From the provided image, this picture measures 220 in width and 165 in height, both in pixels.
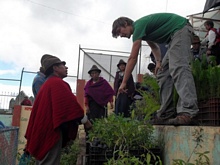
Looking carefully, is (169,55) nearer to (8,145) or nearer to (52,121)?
(52,121)

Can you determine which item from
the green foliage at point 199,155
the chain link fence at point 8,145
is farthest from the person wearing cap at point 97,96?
the green foliage at point 199,155

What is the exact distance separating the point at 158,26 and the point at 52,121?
65.9 inches

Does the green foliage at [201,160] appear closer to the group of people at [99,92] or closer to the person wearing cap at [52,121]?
the person wearing cap at [52,121]

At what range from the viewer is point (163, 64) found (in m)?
3.65

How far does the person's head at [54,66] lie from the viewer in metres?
3.65

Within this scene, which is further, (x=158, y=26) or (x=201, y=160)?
(x=158, y=26)

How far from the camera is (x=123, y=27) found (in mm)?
3580

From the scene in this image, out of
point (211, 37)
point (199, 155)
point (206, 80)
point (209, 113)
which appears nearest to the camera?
point (199, 155)

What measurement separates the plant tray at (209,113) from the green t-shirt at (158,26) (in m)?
0.94

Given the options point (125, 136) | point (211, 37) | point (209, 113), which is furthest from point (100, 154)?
point (211, 37)

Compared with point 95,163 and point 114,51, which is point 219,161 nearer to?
point 95,163

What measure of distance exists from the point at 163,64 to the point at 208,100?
843 mm

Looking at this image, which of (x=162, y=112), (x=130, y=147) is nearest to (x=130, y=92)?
(x=162, y=112)

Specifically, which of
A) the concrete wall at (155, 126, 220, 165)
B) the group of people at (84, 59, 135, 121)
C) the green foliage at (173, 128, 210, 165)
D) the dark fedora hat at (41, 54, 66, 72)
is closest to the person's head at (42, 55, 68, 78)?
the dark fedora hat at (41, 54, 66, 72)
